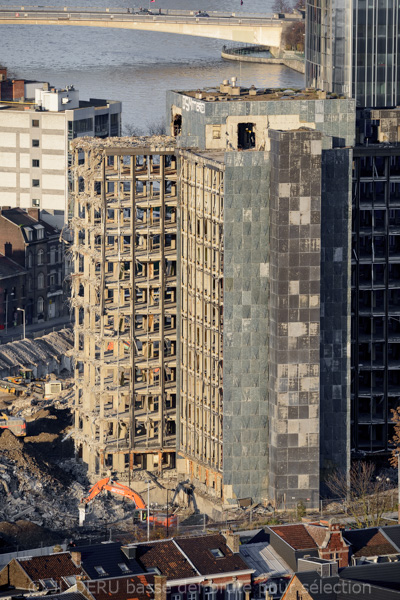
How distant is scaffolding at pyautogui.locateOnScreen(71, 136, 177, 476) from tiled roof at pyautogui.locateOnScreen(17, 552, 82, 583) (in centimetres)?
4217

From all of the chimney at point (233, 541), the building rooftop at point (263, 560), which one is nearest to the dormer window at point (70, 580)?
the chimney at point (233, 541)

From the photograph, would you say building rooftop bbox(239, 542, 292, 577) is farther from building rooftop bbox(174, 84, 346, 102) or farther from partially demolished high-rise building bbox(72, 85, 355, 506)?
building rooftop bbox(174, 84, 346, 102)

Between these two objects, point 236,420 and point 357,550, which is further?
point 236,420

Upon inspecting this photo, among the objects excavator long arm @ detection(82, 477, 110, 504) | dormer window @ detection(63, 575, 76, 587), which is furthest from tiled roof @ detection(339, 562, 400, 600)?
excavator long arm @ detection(82, 477, 110, 504)

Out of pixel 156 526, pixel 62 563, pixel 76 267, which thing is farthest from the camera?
pixel 76 267

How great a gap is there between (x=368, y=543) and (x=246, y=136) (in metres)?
42.3

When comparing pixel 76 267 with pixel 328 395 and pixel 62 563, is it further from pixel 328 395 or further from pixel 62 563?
pixel 62 563

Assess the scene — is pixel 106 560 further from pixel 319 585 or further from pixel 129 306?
pixel 129 306

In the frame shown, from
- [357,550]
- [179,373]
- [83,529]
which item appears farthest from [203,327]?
[357,550]

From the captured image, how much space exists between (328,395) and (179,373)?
12989 millimetres

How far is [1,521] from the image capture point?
17975 cm

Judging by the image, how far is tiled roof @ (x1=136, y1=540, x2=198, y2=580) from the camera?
148 metres

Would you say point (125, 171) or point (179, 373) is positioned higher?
point (125, 171)

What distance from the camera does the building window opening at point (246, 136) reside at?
599 feet
